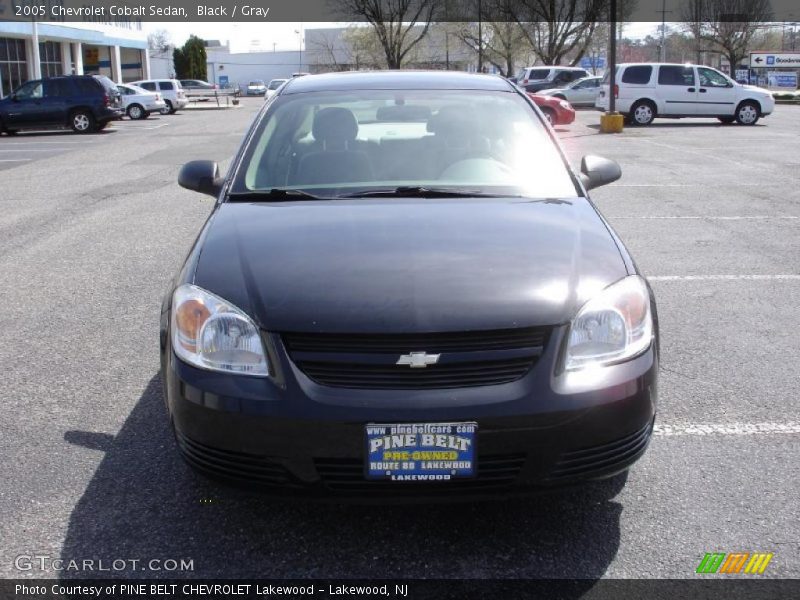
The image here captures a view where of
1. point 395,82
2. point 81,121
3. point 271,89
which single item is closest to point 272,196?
point 395,82

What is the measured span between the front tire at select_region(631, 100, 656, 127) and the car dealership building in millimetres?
24195

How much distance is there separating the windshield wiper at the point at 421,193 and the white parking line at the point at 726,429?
121cm

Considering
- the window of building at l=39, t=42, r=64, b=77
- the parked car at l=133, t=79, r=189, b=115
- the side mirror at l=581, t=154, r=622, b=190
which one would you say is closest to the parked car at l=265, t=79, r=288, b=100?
the side mirror at l=581, t=154, r=622, b=190

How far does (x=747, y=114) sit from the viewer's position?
25406mm

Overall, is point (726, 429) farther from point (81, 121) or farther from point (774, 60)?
point (774, 60)

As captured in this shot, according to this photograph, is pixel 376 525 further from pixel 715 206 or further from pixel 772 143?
pixel 772 143

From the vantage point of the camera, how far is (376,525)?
3.02 m

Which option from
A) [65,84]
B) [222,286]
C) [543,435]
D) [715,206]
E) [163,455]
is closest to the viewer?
[543,435]

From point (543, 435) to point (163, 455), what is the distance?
1.69m

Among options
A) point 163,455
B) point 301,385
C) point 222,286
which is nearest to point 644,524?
point 301,385

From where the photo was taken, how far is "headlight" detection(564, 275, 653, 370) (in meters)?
2.77

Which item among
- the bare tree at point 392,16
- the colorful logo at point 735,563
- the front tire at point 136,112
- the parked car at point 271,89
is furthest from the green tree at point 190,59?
the colorful logo at point 735,563

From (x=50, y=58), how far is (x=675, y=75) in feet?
108

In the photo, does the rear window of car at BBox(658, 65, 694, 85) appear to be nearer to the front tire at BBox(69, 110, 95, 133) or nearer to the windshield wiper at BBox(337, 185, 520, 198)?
the front tire at BBox(69, 110, 95, 133)
